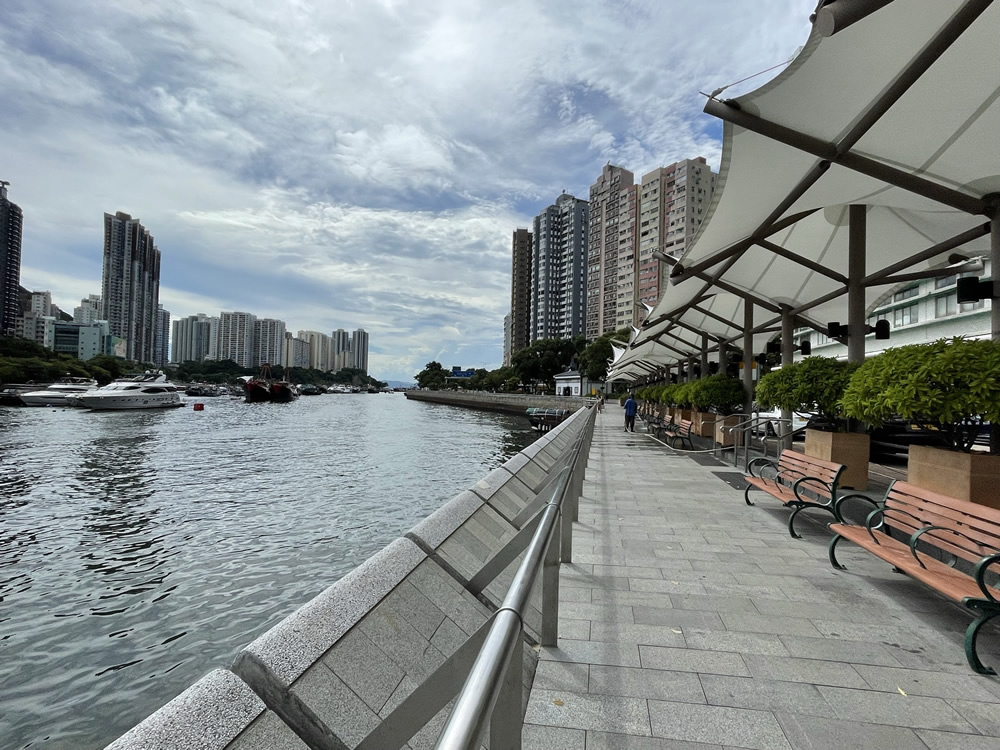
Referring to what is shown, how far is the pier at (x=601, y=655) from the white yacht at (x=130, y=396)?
5947 centimetres

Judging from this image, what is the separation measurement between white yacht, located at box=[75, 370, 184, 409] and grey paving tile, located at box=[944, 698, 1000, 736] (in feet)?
204

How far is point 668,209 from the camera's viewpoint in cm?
11081

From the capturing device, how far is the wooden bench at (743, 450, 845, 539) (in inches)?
212

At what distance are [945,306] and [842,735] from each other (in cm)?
3404

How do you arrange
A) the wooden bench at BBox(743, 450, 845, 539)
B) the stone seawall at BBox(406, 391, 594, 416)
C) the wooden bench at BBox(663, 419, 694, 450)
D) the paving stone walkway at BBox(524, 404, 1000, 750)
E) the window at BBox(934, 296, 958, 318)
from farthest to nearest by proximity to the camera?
the stone seawall at BBox(406, 391, 594, 416) < the window at BBox(934, 296, 958, 318) < the wooden bench at BBox(663, 419, 694, 450) < the wooden bench at BBox(743, 450, 845, 539) < the paving stone walkway at BBox(524, 404, 1000, 750)

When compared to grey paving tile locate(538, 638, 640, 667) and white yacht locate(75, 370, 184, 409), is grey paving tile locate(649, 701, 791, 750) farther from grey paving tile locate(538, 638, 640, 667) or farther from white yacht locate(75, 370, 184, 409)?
white yacht locate(75, 370, 184, 409)

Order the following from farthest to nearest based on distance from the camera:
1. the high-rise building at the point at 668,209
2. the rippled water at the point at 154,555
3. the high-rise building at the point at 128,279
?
the high-rise building at the point at 128,279
the high-rise building at the point at 668,209
the rippled water at the point at 154,555

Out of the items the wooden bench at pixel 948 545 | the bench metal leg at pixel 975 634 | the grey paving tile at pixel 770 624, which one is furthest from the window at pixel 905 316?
the bench metal leg at pixel 975 634

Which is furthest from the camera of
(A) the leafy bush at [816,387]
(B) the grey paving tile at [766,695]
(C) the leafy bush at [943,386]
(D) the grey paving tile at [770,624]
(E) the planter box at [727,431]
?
(E) the planter box at [727,431]

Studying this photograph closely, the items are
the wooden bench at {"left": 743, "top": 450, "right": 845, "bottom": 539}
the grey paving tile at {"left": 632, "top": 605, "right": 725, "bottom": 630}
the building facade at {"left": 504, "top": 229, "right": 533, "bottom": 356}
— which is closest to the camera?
the grey paving tile at {"left": 632, "top": 605, "right": 725, "bottom": 630}

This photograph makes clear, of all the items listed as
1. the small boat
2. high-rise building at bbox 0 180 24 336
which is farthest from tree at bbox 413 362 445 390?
high-rise building at bbox 0 180 24 336

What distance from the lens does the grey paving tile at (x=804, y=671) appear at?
2.80 metres

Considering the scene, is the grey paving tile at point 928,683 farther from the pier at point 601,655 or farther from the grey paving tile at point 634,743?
the grey paving tile at point 634,743

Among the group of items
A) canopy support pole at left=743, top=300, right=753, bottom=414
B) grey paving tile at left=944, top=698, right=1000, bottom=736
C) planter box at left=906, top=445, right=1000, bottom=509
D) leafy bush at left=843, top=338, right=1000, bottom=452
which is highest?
canopy support pole at left=743, top=300, right=753, bottom=414
